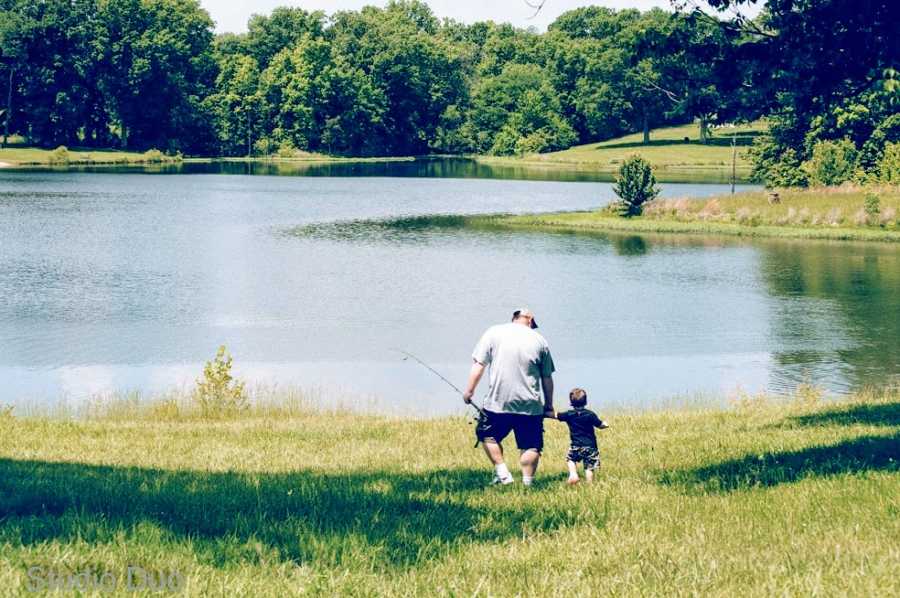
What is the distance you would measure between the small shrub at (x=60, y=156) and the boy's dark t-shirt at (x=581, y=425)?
432ft

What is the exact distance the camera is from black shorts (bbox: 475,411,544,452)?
1088 cm

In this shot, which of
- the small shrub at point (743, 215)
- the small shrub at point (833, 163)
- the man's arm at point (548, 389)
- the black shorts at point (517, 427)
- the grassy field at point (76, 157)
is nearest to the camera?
the black shorts at point (517, 427)

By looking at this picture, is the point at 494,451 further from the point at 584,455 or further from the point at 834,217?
the point at 834,217

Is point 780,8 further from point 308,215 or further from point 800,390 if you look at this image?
point 308,215

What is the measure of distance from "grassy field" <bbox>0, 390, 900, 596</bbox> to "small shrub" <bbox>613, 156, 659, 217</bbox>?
5361 centimetres

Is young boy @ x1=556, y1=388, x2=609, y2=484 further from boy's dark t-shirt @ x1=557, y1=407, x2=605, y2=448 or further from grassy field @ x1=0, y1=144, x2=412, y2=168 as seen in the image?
grassy field @ x1=0, y1=144, x2=412, y2=168

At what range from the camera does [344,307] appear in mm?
37469

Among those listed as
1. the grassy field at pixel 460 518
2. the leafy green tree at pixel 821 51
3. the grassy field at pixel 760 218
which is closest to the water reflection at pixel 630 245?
the grassy field at pixel 760 218

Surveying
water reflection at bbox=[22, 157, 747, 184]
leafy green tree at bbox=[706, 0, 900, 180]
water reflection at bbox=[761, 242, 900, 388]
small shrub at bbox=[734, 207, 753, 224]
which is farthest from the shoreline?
leafy green tree at bbox=[706, 0, 900, 180]

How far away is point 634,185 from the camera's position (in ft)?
225

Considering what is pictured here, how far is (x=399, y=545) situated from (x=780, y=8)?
853 centimetres

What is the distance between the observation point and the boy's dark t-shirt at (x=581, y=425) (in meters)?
11.2

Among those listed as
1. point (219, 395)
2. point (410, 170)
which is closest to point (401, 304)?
point (219, 395)

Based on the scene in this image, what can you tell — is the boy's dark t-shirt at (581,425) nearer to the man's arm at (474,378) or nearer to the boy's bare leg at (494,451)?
the boy's bare leg at (494,451)
